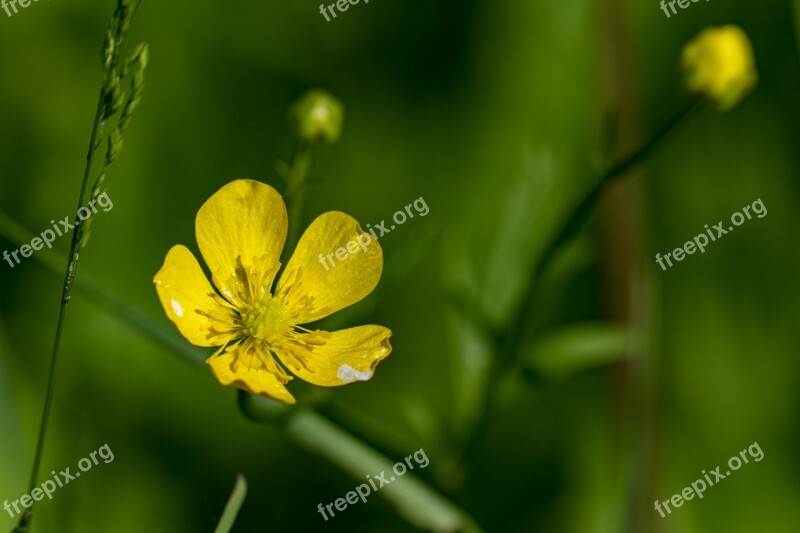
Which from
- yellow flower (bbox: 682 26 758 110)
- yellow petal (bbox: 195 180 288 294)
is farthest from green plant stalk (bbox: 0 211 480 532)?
yellow flower (bbox: 682 26 758 110)

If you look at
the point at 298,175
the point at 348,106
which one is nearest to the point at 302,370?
the point at 298,175

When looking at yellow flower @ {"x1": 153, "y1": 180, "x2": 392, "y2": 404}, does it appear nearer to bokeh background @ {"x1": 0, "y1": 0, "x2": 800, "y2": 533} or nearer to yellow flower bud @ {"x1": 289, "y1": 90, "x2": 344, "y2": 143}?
yellow flower bud @ {"x1": 289, "y1": 90, "x2": 344, "y2": 143}

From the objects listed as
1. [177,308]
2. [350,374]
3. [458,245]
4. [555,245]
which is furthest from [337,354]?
[458,245]

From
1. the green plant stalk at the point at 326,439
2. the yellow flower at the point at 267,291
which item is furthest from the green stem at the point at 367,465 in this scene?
the yellow flower at the point at 267,291

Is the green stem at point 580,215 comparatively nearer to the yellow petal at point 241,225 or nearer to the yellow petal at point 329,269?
the yellow petal at point 329,269

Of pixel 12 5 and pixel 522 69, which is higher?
pixel 12 5

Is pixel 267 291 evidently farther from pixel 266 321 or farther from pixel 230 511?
pixel 230 511

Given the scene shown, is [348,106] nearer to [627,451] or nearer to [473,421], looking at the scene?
[473,421]
